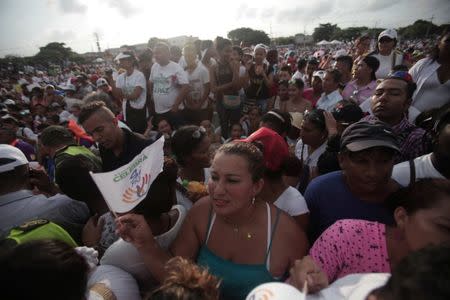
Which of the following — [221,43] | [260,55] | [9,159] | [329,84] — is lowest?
[9,159]

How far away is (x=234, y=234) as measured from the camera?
1802 millimetres

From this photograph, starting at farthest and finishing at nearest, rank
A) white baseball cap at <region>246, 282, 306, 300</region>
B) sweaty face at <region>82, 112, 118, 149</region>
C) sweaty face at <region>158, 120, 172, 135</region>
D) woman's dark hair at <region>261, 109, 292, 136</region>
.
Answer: sweaty face at <region>158, 120, 172, 135</region>, woman's dark hair at <region>261, 109, 292, 136</region>, sweaty face at <region>82, 112, 118, 149</region>, white baseball cap at <region>246, 282, 306, 300</region>

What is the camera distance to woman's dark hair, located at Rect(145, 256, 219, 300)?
1111mm

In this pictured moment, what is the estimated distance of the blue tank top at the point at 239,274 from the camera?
1633mm

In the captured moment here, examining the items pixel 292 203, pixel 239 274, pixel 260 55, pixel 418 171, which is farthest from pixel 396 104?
pixel 260 55

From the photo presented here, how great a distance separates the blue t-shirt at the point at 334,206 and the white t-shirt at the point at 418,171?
0.30 m

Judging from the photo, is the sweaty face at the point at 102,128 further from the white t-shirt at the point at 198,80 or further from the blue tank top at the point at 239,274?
the white t-shirt at the point at 198,80

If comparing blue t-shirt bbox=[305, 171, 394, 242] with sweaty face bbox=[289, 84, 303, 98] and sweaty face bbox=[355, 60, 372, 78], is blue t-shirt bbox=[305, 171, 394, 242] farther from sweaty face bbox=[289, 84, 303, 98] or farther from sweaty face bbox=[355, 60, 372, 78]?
sweaty face bbox=[289, 84, 303, 98]


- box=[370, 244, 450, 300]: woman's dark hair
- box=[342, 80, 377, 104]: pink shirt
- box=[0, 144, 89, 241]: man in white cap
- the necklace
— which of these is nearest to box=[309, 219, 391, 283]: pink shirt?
the necklace

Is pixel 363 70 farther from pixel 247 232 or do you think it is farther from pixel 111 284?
pixel 111 284

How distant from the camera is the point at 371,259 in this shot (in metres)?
1.43

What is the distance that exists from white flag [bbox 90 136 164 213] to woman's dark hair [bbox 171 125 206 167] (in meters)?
0.98

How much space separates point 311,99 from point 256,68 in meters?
1.39

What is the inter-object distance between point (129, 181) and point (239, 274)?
83 centimetres
